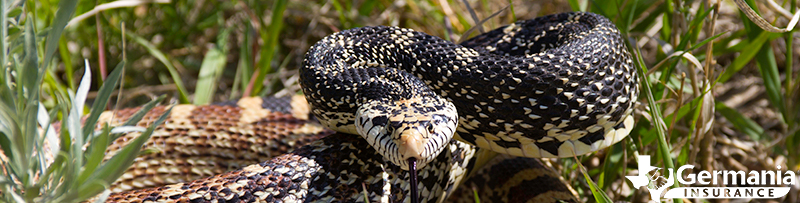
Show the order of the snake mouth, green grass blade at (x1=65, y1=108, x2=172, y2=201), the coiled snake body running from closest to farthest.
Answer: green grass blade at (x1=65, y1=108, x2=172, y2=201), the snake mouth, the coiled snake body

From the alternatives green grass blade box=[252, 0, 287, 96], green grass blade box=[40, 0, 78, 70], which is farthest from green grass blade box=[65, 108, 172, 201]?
green grass blade box=[252, 0, 287, 96]

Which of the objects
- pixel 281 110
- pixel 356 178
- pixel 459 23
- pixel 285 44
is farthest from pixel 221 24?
pixel 356 178

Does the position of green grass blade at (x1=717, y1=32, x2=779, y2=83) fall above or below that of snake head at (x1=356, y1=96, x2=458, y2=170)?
below

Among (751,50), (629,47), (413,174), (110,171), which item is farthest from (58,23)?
(751,50)

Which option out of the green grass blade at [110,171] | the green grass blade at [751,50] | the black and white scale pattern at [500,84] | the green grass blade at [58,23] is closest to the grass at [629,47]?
the green grass blade at [751,50]

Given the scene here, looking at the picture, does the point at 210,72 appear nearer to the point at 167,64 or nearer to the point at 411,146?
the point at 167,64

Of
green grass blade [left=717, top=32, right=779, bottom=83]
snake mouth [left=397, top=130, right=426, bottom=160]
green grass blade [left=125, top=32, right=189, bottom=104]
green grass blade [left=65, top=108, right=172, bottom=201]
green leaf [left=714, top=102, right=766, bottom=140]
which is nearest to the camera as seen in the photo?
green grass blade [left=65, top=108, right=172, bottom=201]

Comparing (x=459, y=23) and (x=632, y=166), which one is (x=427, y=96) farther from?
(x=459, y=23)

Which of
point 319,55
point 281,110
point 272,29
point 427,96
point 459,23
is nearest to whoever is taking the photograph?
point 427,96

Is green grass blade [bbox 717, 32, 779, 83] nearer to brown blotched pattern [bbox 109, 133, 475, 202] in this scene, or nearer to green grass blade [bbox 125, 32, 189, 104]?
brown blotched pattern [bbox 109, 133, 475, 202]

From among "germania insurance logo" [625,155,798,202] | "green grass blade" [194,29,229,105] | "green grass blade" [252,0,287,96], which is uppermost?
"green grass blade" [252,0,287,96]
